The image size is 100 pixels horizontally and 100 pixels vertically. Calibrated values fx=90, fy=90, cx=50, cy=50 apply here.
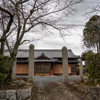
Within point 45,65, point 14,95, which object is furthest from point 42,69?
point 14,95

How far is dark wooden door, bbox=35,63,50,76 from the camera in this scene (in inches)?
678

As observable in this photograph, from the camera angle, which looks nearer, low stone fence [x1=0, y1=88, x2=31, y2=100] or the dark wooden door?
low stone fence [x1=0, y1=88, x2=31, y2=100]

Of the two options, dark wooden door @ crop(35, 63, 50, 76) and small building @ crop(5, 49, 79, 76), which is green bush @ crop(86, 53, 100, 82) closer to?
small building @ crop(5, 49, 79, 76)

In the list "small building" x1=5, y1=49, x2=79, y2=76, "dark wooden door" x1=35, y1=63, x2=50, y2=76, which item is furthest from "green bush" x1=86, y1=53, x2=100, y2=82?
"dark wooden door" x1=35, y1=63, x2=50, y2=76

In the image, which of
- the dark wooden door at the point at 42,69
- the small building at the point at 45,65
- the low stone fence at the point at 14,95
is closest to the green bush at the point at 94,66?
the low stone fence at the point at 14,95

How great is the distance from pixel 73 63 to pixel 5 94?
54.6ft

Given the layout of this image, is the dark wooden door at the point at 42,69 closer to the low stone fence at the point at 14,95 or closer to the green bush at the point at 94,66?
the green bush at the point at 94,66

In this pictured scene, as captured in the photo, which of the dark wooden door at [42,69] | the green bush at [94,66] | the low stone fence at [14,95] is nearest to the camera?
the low stone fence at [14,95]

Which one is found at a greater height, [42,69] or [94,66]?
[94,66]

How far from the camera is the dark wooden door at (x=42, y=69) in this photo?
17219mm

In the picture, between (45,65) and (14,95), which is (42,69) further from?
(14,95)

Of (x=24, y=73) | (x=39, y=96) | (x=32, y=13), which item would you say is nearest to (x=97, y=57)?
(x=39, y=96)

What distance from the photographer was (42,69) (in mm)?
17438

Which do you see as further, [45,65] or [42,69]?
[45,65]
